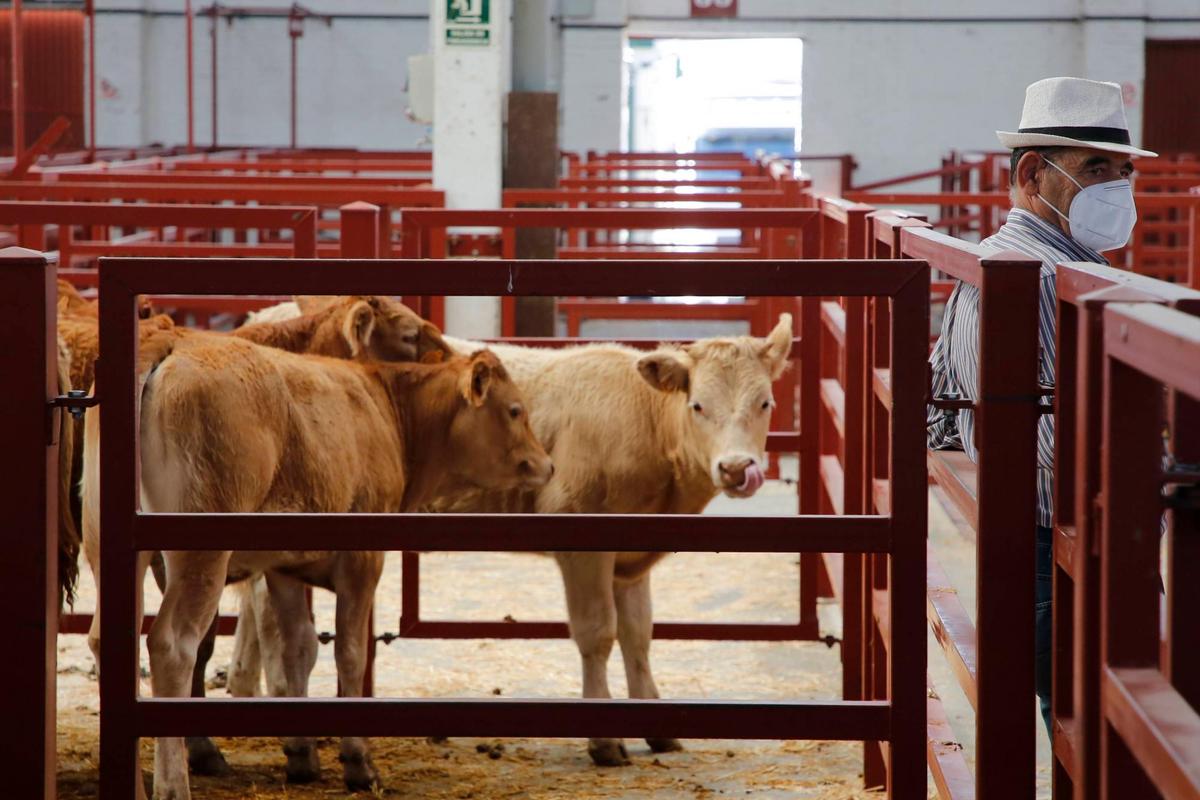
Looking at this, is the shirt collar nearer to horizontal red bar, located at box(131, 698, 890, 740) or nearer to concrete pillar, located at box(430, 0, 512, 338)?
horizontal red bar, located at box(131, 698, 890, 740)

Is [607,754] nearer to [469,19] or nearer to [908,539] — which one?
[908,539]

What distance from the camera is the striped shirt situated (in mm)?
2729

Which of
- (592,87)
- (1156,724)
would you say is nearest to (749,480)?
(1156,724)

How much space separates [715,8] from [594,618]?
18403 mm

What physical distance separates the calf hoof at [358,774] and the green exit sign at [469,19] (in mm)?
6257

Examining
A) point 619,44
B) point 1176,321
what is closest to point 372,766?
point 1176,321

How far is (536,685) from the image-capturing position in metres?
5.78

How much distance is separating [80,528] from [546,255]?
5.40 metres

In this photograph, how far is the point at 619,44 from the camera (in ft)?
73.2

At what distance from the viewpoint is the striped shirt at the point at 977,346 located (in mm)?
2729

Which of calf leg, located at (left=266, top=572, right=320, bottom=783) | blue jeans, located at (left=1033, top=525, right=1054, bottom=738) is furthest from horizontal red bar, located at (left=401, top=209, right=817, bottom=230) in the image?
blue jeans, located at (left=1033, top=525, right=1054, bottom=738)

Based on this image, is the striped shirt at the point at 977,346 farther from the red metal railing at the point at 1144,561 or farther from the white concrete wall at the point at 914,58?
the white concrete wall at the point at 914,58

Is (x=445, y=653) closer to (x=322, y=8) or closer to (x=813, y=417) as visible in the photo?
(x=813, y=417)

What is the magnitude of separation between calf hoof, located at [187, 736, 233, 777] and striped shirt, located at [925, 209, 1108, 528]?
2304 mm
